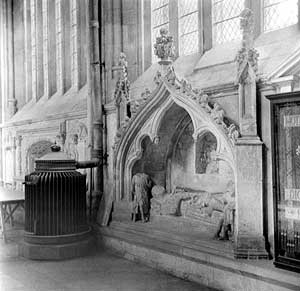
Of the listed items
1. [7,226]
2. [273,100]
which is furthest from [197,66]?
[7,226]

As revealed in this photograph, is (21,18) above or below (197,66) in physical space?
above

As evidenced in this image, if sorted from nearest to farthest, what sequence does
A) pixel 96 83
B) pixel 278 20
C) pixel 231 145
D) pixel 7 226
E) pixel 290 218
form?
pixel 290 218 → pixel 231 145 → pixel 278 20 → pixel 96 83 → pixel 7 226

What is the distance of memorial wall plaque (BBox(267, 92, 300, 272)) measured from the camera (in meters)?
4.53

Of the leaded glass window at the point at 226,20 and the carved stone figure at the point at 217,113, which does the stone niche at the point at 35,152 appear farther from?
the carved stone figure at the point at 217,113

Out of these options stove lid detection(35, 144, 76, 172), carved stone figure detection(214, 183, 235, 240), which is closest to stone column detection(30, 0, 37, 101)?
stove lid detection(35, 144, 76, 172)

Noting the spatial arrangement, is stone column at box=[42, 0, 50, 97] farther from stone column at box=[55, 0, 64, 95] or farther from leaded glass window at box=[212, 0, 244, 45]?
leaded glass window at box=[212, 0, 244, 45]

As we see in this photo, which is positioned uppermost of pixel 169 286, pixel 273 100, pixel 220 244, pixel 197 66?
pixel 197 66

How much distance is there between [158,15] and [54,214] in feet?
12.3

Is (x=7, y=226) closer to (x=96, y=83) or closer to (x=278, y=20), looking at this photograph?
(x=96, y=83)

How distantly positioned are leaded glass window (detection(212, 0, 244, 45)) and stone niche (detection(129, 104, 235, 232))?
4.24 ft

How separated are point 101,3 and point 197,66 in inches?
98.9

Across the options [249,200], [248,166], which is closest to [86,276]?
[249,200]

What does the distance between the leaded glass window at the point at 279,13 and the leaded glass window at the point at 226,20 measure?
19.3 inches

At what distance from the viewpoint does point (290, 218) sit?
181 inches
